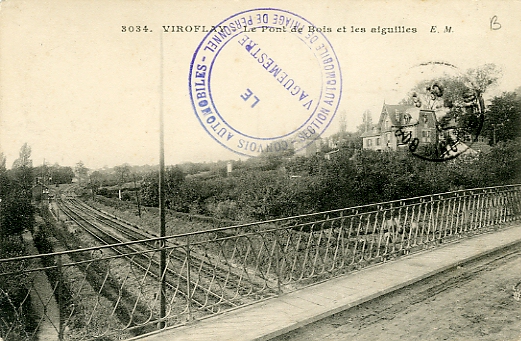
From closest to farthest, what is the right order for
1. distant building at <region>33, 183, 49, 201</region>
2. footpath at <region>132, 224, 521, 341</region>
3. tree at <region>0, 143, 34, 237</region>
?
footpath at <region>132, 224, 521, 341</region>, tree at <region>0, 143, 34, 237</region>, distant building at <region>33, 183, 49, 201</region>

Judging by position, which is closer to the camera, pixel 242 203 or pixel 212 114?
pixel 212 114

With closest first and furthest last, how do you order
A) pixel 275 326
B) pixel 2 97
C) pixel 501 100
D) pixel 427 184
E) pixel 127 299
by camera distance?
pixel 275 326 → pixel 2 97 → pixel 127 299 → pixel 501 100 → pixel 427 184

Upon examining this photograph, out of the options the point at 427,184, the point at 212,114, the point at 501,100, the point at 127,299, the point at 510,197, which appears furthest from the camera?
the point at 427,184

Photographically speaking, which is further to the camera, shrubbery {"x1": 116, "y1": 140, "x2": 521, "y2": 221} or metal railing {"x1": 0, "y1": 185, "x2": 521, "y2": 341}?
shrubbery {"x1": 116, "y1": 140, "x2": 521, "y2": 221}

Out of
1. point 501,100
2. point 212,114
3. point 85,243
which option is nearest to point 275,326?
point 212,114

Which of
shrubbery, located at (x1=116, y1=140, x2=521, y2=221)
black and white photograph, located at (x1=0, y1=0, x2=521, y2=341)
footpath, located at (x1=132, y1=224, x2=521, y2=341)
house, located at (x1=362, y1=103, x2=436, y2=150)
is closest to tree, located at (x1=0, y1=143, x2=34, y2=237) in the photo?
black and white photograph, located at (x1=0, y1=0, x2=521, y2=341)

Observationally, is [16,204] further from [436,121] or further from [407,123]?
[436,121]

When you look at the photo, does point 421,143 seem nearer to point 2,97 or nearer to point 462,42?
point 462,42

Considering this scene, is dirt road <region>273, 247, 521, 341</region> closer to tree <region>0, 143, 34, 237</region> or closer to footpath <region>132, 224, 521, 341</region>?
footpath <region>132, 224, 521, 341</region>
